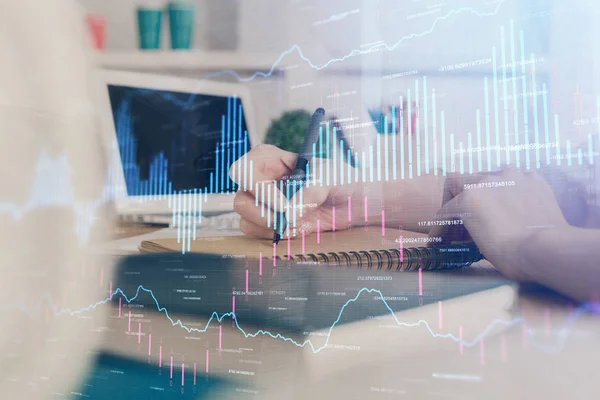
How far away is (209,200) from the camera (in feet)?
3.82

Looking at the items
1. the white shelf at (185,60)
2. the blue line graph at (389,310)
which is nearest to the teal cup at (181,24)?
the white shelf at (185,60)

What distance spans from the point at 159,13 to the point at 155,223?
0.53 m

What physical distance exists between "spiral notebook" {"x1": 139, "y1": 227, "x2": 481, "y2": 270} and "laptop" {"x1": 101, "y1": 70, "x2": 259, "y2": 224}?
0.09 metres

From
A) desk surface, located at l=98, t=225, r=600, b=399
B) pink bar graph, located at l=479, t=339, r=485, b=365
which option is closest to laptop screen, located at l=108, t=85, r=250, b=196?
desk surface, located at l=98, t=225, r=600, b=399

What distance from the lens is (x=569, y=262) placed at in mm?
771

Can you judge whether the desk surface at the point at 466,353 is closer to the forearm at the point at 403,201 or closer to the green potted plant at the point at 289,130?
the forearm at the point at 403,201

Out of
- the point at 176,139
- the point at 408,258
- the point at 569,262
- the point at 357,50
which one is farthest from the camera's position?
the point at 176,139

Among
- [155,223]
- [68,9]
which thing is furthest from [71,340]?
[68,9]

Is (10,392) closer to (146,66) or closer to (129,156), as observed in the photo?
(129,156)

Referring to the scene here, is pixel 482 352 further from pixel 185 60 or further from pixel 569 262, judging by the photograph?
pixel 185 60

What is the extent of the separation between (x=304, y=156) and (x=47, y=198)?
79 cm

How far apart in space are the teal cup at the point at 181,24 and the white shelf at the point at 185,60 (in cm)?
2

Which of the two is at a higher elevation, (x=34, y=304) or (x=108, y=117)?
(x=108, y=117)
